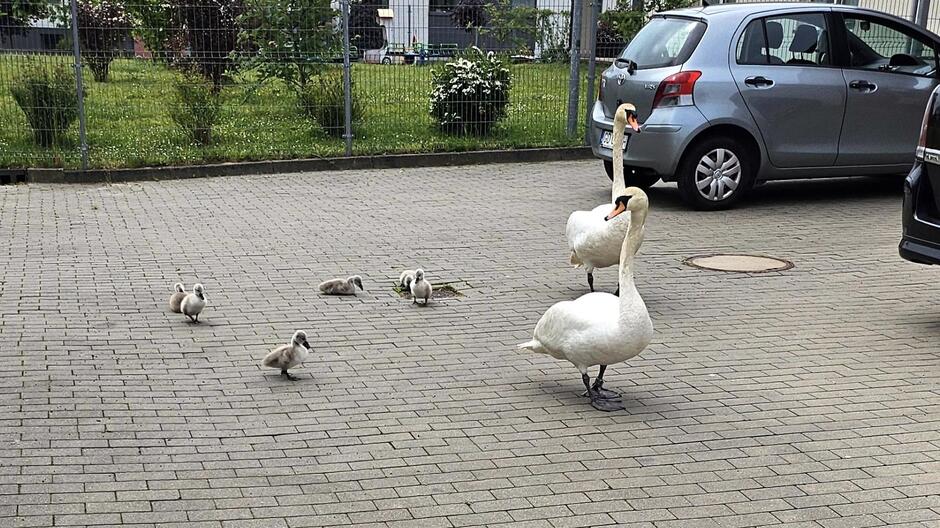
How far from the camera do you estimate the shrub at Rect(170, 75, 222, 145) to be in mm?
15602

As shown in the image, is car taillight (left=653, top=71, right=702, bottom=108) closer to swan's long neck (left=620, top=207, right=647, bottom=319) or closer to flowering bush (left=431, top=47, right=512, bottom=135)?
flowering bush (left=431, top=47, right=512, bottom=135)

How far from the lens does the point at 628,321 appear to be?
20.3ft

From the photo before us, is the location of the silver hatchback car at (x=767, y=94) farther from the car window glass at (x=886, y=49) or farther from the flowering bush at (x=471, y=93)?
the flowering bush at (x=471, y=93)

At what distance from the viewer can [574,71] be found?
1695 centimetres

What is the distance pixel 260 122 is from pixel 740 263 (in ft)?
28.3

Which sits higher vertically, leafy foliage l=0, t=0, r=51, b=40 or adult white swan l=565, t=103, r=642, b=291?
leafy foliage l=0, t=0, r=51, b=40

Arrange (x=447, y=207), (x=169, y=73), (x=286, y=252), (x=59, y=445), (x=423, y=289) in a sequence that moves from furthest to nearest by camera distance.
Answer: (x=169, y=73), (x=447, y=207), (x=286, y=252), (x=423, y=289), (x=59, y=445)

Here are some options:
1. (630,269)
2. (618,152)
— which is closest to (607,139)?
(618,152)

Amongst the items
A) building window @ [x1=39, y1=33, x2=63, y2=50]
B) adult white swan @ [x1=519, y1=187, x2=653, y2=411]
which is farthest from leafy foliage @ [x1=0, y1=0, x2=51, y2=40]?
adult white swan @ [x1=519, y1=187, x2=653, y2=411]

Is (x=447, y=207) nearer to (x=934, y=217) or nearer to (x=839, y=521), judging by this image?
(x=934, y=217)

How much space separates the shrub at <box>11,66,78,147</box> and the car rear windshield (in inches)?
304

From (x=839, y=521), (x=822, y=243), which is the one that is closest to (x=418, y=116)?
(x=822, y=243)

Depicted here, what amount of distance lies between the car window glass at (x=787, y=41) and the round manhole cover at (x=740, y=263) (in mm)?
2914

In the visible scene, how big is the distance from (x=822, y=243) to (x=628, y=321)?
5.71 metres
